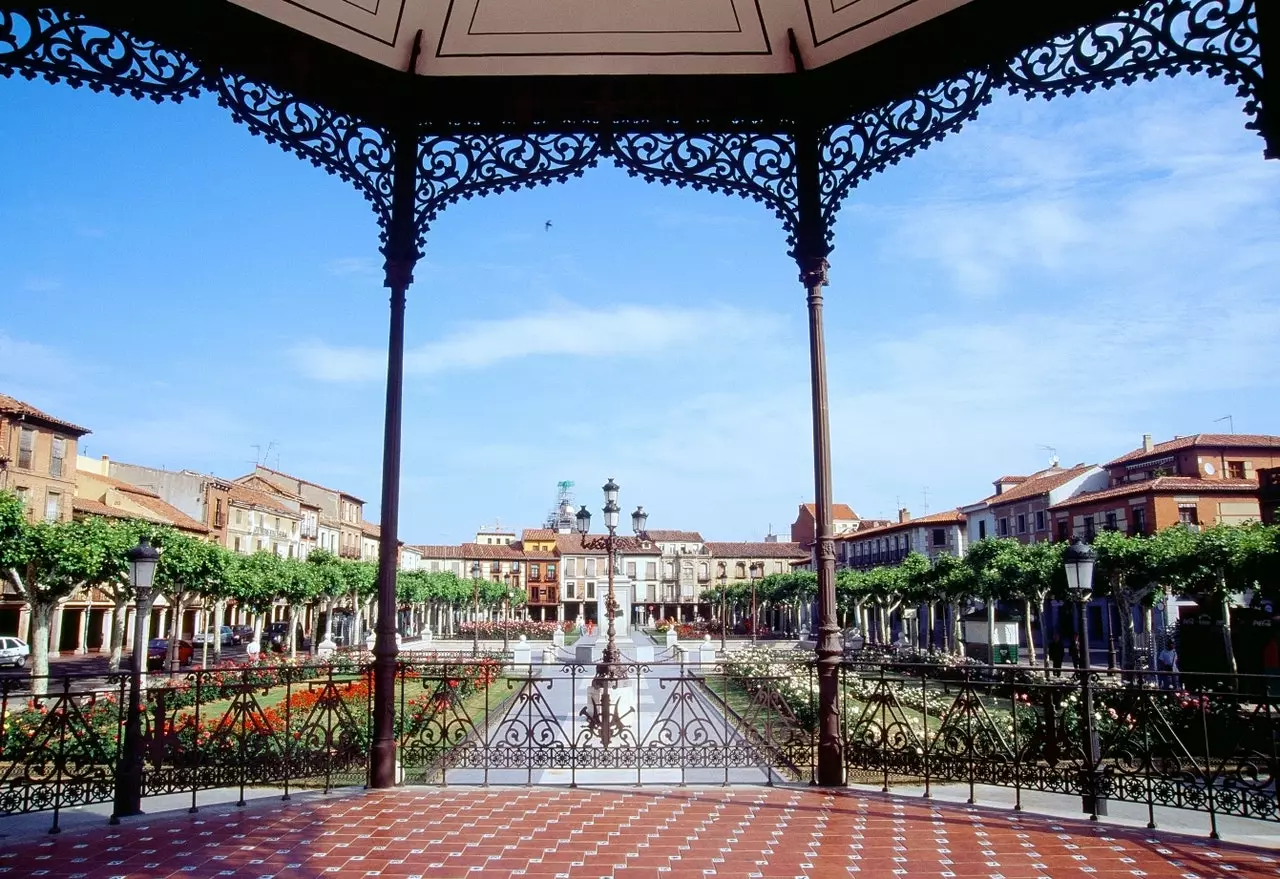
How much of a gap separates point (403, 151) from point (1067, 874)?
20.9 ft

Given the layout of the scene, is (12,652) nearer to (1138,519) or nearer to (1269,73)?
(1269,73)

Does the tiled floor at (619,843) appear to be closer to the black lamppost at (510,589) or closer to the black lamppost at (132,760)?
the black lamppost at (132,760)

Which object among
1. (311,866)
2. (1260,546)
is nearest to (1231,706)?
(311,866)

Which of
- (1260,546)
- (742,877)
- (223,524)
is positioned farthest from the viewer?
(223,524)

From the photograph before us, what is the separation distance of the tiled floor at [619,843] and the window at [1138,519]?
37.2m

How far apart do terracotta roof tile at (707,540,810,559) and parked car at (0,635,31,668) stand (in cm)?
6459

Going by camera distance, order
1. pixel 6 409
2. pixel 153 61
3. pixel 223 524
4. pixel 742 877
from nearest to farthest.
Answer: pixel 742 877
pixel 153 61
pixel 6 409
pixel 223 524

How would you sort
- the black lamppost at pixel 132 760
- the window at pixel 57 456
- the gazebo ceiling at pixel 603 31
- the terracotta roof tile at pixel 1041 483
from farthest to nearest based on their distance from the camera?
the terracotta roof tile at pixel 1041 483 → the window at pixel 57 456 → the gazebo ceiling at pixel 603 31 → the black lamppost at pixel 132 760

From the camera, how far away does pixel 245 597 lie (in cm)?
2838

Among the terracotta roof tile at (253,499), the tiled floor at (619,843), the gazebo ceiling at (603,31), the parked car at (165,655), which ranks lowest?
the parked car at (165,655)

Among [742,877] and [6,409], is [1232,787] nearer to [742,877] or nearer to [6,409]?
[742,877]

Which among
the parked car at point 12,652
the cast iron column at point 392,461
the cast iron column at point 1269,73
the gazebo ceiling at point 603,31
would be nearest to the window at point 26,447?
the parked car at point 12,652

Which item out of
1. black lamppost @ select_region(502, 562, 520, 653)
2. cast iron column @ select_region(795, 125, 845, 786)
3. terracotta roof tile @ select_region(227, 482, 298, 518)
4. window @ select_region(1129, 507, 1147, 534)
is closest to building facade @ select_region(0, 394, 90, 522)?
terracotta roof tile @ select_region(227, 482, 298, 518)

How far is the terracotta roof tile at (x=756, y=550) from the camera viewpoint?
85.4m
